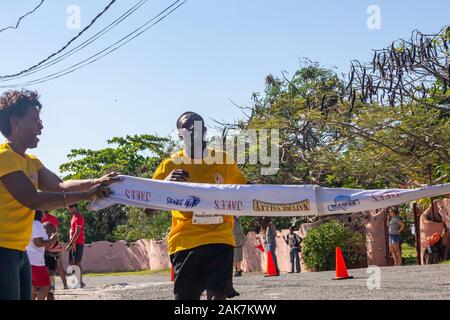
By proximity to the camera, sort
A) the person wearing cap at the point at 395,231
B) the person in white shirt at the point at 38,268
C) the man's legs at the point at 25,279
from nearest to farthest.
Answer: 1. the man's legs at the point at 25,279
2. the person in white shirt at the point at 38,268
3. the person wearing cap at the point at 395,231

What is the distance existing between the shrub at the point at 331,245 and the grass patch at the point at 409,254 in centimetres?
241

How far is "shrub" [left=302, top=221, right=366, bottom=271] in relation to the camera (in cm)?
2148

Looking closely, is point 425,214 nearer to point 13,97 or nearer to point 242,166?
point 242,166

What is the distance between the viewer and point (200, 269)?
556 centimetres

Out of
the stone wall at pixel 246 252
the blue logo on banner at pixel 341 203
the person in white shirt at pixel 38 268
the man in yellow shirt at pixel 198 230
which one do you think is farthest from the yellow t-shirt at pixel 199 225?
the stone wall at pixel 246 252

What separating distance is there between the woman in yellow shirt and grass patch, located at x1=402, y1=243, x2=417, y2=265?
777 inches

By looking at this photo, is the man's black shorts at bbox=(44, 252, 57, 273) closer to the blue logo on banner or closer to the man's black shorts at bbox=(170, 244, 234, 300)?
the man's black shorts at bbox=(170, 244, 234, 300)

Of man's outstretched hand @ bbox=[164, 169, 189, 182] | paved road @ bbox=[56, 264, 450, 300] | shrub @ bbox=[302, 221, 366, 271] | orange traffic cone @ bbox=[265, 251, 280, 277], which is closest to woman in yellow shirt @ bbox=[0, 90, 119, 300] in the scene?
man's outstretched hand @ bbox=[164, 169, 189, 182]

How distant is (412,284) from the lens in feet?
41.0

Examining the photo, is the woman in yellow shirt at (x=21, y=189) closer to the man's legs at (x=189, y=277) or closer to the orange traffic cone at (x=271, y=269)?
the man's legs at (x=189, y=277)

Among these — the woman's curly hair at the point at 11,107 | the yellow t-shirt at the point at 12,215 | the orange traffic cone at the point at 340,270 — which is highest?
the woman's curly hair at the point at 11,107

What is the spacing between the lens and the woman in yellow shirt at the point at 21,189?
4.49m

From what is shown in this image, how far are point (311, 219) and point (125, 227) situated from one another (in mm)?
18332

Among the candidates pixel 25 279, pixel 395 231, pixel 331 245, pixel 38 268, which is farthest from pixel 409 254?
pixel 25 279
